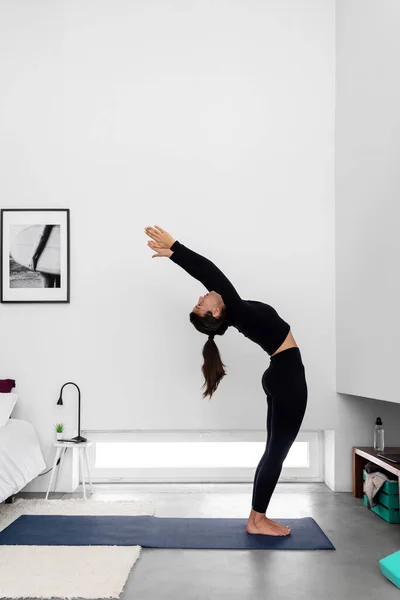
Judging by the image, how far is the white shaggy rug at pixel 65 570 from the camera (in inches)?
92.4

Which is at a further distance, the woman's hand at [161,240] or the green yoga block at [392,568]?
the woman's hand at [161,240]

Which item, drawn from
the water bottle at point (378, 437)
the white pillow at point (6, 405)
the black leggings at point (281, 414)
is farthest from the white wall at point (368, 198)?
the white pillow at point (6, 405)

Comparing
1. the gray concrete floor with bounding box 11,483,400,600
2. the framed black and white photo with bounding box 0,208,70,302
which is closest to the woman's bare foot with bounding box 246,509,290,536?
the gray concrete floor with bounding box 11,483,400,600

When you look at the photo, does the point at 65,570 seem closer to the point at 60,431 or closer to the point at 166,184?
the point at 60,431

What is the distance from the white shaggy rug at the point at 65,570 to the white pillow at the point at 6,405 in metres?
1.09

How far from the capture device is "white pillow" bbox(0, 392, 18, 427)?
3829 millimetres

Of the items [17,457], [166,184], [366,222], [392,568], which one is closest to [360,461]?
[392,568]

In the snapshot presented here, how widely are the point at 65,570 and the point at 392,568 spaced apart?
1446mm

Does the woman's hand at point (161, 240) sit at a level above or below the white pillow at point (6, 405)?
above

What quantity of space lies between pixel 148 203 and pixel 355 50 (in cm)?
179

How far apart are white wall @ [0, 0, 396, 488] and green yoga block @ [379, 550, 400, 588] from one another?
159cm

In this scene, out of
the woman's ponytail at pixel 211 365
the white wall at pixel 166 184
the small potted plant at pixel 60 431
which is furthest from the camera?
the white wall at pixel 166 184

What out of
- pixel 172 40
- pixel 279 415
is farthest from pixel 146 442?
pixel 172 40

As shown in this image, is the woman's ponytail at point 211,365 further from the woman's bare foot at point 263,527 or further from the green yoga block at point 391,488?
the green yoga block at point 391,488
